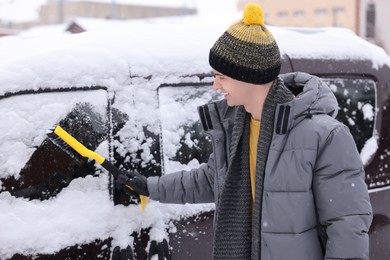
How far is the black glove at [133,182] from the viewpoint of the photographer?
6.60 ft

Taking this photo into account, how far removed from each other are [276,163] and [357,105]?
1196 mm

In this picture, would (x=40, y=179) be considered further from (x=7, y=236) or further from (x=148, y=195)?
(x=148, y=195)

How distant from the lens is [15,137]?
1.89 meters

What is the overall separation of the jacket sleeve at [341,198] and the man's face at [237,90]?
330 mm

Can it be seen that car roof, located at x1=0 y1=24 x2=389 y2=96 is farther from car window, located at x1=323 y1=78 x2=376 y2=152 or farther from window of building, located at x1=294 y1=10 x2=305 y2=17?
window of building, located at x1=294 y1=10 x2=305 y2=17

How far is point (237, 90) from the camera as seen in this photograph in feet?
5.98

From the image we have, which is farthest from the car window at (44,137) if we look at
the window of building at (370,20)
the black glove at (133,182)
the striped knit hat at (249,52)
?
the window of building at (370,20)

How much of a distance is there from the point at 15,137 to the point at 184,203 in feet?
2.46

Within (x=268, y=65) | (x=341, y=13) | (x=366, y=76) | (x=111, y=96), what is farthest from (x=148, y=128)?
(x=341, y=13)

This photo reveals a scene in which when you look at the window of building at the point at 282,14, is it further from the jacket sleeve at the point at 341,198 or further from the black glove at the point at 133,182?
the jacket sleeve at the point at 341,198

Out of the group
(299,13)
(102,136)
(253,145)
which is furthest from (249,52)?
(299,13)

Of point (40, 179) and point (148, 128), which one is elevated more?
point (148, 128)

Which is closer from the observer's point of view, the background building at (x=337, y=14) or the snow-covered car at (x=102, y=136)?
the snow-covered car at (x=102, y=136)

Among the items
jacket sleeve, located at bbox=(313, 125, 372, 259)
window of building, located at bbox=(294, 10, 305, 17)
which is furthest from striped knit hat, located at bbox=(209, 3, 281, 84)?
window of building, located at bbox=(294, 10, 305, 17)
